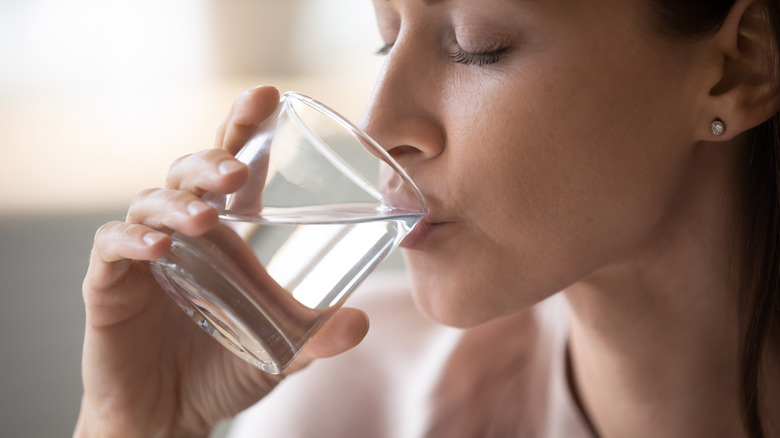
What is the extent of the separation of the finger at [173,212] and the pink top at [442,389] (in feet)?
2.01

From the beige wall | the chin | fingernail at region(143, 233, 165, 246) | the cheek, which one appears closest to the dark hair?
the cheek

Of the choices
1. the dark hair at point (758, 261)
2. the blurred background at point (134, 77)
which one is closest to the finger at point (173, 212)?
the dark hair at point (758, 261)

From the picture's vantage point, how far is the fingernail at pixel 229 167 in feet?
2.67

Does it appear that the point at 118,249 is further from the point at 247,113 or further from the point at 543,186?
the point at 543,186

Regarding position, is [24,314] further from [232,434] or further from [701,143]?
[701,143]

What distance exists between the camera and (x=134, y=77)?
4254 millimetres

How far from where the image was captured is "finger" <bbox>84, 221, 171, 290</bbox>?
0.81 m

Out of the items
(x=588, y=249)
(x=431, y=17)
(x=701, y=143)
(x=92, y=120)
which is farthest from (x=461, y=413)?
(x=92, y=120)

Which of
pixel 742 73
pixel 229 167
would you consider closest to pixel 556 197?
pixel 742 73

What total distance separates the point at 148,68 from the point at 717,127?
12.0 feet

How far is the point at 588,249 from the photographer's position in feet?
3.35

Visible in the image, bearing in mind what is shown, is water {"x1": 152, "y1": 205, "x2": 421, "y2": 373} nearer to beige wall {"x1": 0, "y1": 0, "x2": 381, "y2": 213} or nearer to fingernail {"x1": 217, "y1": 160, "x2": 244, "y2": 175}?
fingernail {"x1": 217, "y1": 160, "x2": 244, "y2": 175}

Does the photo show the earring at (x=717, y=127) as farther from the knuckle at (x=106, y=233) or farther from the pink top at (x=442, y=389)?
the knuckle at (x=106, y=233)

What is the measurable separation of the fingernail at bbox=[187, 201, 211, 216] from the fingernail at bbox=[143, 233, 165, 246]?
49 millimetres
